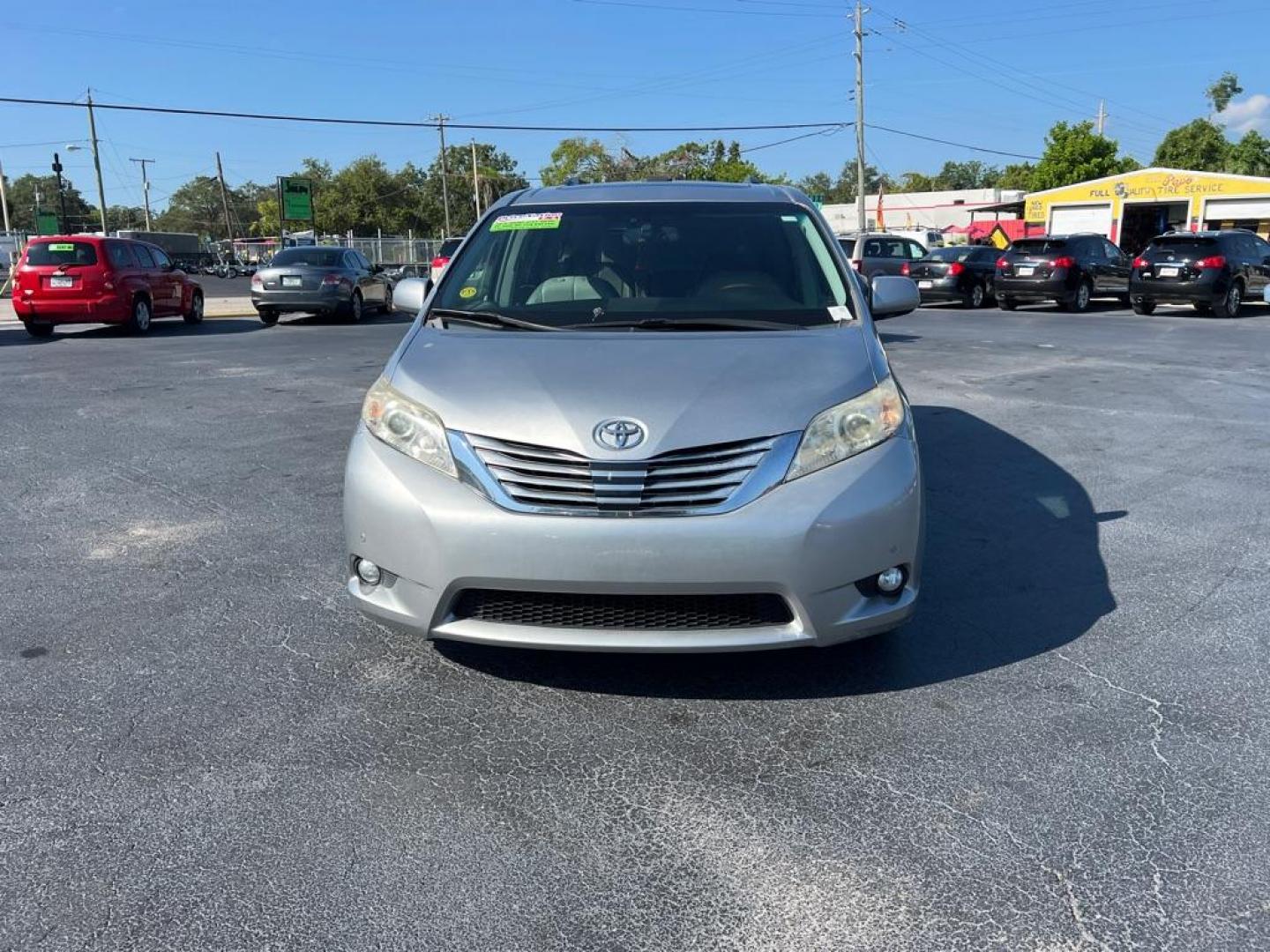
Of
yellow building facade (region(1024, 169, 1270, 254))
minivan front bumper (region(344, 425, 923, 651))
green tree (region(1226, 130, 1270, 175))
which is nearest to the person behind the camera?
minivan front bumper (region(344, 425, 923, 651))

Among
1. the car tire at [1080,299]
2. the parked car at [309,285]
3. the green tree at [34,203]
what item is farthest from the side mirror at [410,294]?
the green tree at [34,203]

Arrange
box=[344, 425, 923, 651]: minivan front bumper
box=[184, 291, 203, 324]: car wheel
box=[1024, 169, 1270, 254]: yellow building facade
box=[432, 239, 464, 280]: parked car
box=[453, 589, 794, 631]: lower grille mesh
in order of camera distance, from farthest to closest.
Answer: box=[1024, 169, 1270, 254]: yellow building facade → box=[184, 291, 203, 324]: car wheel → box=[432, 239, 464, 280]: parked car → box=[453, 589, 794, 631]: lower grille mesh → box=[344, 425, 923, 651]: minivan front bumper

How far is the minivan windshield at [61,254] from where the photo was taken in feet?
53.4

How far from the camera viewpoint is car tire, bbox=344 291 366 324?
2053cm

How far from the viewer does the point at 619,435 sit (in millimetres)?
3176

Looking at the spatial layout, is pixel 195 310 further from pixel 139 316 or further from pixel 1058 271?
pixel 1058 271

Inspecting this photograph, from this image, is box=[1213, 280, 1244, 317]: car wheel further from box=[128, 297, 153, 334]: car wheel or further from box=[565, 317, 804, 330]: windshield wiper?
box=[128, 297, 153, 334]: car wheel

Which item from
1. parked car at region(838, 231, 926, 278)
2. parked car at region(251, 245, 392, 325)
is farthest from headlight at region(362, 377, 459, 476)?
parked car at region(838, 231, 926, 278)

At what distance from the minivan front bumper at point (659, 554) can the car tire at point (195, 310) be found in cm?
1815

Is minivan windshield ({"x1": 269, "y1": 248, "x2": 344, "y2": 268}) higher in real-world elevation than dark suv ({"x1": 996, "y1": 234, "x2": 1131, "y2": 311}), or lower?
higher

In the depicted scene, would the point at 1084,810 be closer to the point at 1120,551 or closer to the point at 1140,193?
the point at 1120,551

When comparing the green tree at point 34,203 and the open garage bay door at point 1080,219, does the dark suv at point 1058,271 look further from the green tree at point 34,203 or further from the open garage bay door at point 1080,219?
Answer: the green tree at point 34,203

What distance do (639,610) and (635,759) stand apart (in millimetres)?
447

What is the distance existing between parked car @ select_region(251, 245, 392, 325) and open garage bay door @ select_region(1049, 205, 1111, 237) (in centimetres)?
3773
